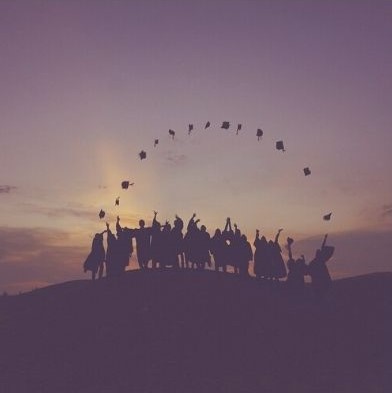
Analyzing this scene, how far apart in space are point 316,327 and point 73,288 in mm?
9667

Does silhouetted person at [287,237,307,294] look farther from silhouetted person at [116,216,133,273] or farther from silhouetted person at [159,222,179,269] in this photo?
silhouetted person at [116,216,133,273]

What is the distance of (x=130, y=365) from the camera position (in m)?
16.1

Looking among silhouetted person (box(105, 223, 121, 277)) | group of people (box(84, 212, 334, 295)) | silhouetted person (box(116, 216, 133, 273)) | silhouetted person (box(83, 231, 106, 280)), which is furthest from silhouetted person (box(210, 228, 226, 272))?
silhouetted person (box(83, 231, 106, 280))

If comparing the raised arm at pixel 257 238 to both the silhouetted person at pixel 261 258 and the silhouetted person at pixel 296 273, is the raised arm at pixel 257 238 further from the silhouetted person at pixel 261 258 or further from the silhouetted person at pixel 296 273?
the silhouetted person at pixel 296 273

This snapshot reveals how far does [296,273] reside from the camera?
23234 mm

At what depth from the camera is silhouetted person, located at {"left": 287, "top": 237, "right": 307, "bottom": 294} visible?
2311cm

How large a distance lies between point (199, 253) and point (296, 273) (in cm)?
397

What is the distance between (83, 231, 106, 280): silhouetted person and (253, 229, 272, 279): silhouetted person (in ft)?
20.4

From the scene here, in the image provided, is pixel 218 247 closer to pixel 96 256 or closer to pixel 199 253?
pixel 199 253

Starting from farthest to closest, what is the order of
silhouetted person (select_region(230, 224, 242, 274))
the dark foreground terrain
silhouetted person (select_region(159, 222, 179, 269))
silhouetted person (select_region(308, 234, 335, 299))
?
silhouetted person (select_region(230, 224, 242, 274)) < silhouetted person (select_region(159, 222, 179, 269)) < silhouetted person (select_region(308, 234, 335, 299)) < the dark foreground terrain

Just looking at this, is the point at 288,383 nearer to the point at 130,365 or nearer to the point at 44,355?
the point at 130,365

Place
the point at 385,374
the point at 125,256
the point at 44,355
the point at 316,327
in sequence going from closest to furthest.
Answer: the point at 385,374, the point at 44,355, the point at 316,327, the point at 125,256

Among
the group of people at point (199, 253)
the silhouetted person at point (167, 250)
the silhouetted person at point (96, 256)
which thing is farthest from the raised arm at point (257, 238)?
the silhouetted person at point (96, 256)

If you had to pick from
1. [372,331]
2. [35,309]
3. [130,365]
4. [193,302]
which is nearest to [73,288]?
[35,309]
